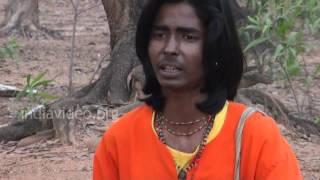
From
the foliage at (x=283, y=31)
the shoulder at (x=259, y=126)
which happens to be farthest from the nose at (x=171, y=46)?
the foliage at (x=283, y=31)

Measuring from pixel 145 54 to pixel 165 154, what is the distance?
0.28 metres

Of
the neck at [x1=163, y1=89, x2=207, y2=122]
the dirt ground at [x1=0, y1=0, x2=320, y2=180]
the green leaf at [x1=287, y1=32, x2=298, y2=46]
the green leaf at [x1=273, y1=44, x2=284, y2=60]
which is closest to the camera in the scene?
the neck at [x1=163, y1=89, x2=207, y2=122]

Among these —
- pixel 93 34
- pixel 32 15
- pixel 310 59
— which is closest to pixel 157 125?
pixel 310 59

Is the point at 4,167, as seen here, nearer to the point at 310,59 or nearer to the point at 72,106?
the point at 72,106

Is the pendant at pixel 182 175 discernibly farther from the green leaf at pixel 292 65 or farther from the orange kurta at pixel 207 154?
the green leaf at pixel 292 65

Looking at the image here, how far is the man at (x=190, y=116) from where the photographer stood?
6.56 ft

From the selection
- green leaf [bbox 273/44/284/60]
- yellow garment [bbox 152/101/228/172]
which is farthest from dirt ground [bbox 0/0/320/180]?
yellow garment [bbox 152/101/228/172]

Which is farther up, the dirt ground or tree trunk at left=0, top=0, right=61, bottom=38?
tree trunk at left=0, top=0, right=61, bottom=38

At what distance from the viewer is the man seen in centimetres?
200

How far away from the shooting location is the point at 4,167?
16.3 ft

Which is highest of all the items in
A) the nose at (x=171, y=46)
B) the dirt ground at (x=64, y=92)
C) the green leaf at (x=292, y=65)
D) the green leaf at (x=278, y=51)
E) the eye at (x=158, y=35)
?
the eye at (x=158, y=35)

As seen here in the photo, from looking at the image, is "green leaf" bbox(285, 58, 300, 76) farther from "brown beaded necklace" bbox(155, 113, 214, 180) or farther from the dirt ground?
"brown beaded necklace" bbox(155, 113, 214, 180)

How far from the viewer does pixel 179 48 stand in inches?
79.4

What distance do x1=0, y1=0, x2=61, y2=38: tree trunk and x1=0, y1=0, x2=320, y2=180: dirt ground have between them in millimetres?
231
